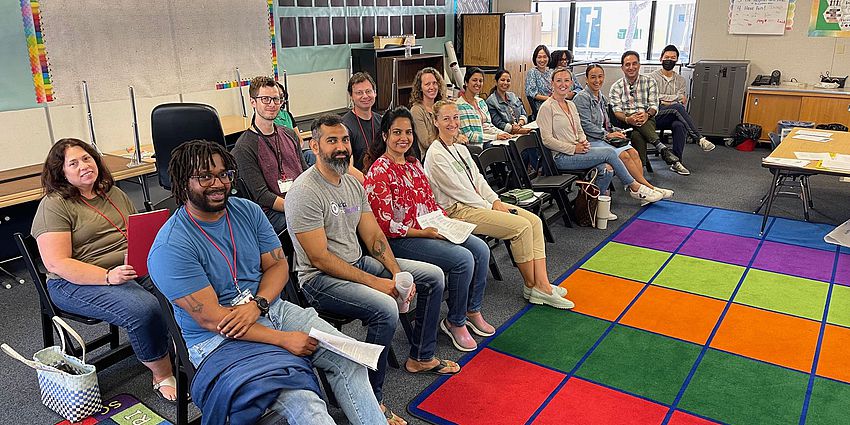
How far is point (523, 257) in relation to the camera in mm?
3926

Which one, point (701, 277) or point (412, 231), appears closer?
point (412, 231)

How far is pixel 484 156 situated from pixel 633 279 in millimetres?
1351

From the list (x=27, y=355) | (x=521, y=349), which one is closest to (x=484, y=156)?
(x=521, y=349)

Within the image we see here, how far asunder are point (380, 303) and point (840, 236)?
164 inches

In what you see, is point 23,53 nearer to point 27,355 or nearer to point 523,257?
point 27,355

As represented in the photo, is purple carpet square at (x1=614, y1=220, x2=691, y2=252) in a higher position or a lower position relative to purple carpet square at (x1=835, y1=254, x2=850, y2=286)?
higher

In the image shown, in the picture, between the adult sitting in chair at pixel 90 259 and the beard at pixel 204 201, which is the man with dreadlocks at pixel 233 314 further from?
the adult sitting in chair at pixel 90 259

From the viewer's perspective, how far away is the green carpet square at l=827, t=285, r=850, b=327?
12.4 ft

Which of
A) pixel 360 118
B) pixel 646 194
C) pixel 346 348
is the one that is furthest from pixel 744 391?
pixel 646 194

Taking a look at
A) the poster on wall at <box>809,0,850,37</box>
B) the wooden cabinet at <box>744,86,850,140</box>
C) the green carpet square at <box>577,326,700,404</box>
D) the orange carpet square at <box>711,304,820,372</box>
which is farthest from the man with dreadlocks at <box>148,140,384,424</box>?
the poster on wall at <box>809,0,850,37</box>

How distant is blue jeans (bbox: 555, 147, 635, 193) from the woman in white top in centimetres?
167

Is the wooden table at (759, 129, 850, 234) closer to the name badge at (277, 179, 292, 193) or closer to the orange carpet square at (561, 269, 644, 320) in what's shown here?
the orange carpet square at (561, 269, 644, 320)

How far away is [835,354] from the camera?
339 cm

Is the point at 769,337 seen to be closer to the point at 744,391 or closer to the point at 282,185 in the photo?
the point at 744,391
